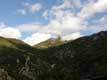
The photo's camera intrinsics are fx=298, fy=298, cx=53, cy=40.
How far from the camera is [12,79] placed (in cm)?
13788

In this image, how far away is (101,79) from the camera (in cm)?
10019

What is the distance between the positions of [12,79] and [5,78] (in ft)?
29.8

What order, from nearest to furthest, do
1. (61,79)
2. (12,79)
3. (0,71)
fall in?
(0,71), (12,79), (61,79)

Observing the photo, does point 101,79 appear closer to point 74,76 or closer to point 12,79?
point 74,76

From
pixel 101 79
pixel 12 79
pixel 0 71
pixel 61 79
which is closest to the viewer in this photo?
pixel 101 79

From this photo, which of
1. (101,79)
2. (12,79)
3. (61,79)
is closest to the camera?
(101,79)

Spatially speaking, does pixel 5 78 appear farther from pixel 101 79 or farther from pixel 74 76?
pixel 101 79

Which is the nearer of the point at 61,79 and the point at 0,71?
the point at 0,71

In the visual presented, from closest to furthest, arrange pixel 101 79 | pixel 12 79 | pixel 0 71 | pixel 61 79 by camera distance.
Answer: pixel 101 79
pixel 0 71
pixel 12 79
pixel 61 79

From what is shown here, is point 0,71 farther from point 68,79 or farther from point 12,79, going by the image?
point 68,79

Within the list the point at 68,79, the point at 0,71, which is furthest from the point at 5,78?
the point at 68,79

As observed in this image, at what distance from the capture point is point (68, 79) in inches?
5192

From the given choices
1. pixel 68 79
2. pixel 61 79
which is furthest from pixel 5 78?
pixel 61 79

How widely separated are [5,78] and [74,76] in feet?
99.6
